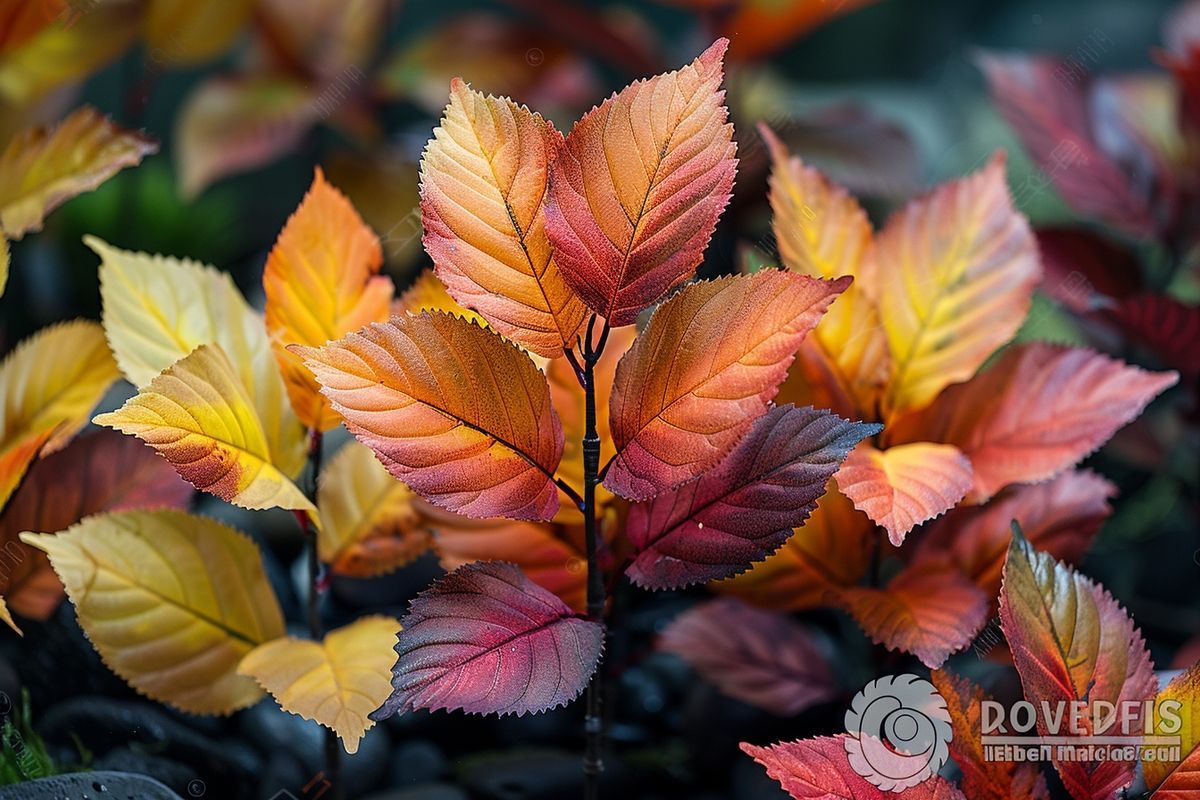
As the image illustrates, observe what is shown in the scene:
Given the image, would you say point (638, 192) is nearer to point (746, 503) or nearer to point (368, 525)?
point (746, 503)

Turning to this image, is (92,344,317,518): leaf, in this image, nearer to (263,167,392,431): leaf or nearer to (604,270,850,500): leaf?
(263,167,392,431): leaf

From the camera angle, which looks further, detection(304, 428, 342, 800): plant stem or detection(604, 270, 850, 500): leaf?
detection(304, 428, 342, 800): plant stem

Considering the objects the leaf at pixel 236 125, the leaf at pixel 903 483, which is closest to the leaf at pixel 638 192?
the leaf at pixel 903 483

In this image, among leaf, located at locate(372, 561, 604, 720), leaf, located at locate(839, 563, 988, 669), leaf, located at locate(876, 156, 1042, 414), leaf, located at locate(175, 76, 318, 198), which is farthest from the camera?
leaf, located at locate(175, 76, 318, 198)

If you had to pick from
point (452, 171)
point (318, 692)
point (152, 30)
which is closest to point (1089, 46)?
point (152, 30)

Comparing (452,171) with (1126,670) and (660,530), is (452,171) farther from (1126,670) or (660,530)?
(1126,670)

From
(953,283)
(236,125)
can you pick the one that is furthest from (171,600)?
(236,125)
